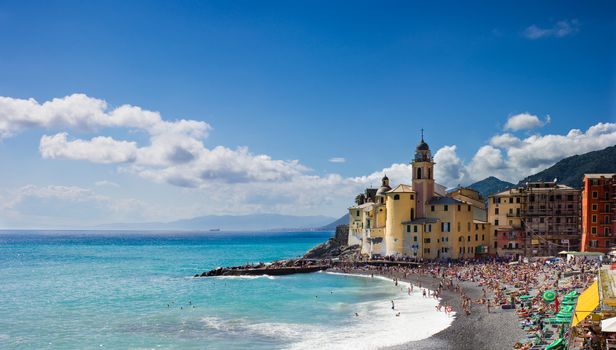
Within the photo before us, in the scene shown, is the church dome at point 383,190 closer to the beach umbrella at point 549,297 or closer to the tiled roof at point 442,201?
the tiled roof at point 442,201

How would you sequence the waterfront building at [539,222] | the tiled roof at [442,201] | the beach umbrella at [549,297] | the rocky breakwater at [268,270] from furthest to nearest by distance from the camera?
the rocky breakwater at [268,270]
the waterfront building at [539,222]
the tiled roof at [442,201]
the beach umbrella at [549,297]

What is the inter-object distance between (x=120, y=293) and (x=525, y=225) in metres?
56.2

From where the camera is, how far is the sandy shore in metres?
33.5

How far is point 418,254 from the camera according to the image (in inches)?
3150

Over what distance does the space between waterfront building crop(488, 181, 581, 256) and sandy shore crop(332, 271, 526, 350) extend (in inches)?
1580

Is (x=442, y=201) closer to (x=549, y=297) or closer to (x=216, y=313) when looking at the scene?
(x=549, y=297)

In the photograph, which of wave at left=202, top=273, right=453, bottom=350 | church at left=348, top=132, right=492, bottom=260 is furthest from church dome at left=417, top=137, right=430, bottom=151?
wave at left=202, top=273, right=453, bottom=350

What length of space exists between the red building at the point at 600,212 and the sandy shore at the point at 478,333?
1399 inches

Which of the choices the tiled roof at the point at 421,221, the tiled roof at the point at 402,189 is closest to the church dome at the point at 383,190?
the tiled roof at the point at 402,189

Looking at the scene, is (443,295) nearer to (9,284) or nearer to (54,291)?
(54,291)

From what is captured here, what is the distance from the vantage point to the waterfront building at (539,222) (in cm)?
8100

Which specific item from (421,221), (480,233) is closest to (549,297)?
(421,221)

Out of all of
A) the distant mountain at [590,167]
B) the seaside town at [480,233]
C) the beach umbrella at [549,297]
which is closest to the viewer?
the beach umbrella at [549,297]

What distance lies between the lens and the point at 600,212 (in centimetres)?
7312
